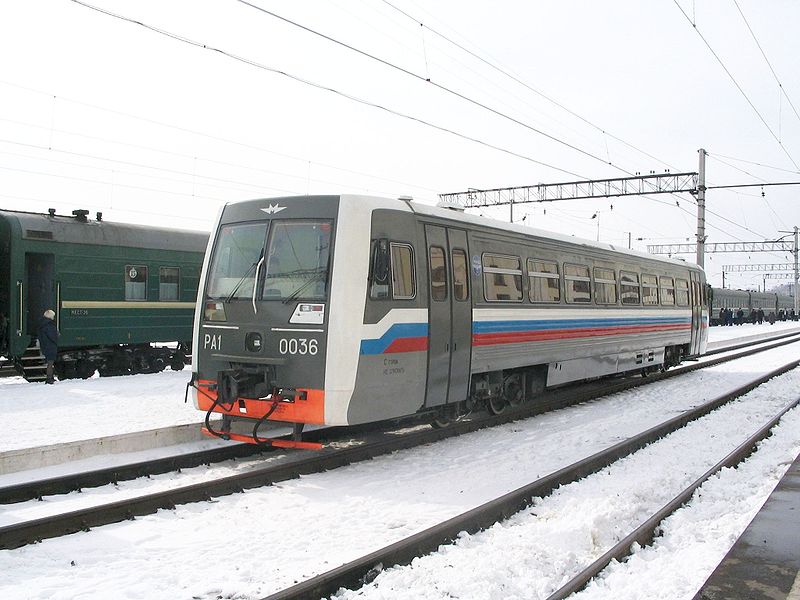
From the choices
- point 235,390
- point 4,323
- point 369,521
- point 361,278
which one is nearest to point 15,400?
point 4,323

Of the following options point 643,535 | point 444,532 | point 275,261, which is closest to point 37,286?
point 275,261

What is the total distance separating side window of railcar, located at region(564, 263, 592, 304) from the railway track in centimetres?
201

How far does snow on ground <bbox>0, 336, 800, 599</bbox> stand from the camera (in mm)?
5055

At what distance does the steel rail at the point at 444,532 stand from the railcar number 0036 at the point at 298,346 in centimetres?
272

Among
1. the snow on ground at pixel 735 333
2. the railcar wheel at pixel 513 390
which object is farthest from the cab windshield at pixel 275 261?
the snow on ground at pixel 735 333

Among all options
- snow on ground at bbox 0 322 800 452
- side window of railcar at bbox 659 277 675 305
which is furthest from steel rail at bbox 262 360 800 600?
side window of railcar at bbox 659 277 675 305

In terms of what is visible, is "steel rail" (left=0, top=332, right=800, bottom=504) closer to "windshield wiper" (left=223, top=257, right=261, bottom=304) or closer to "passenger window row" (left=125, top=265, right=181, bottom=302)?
"windshield wiper" (left=223, top=257, right=261, bottom=304)

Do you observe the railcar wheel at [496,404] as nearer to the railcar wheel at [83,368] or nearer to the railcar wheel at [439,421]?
the railcar wheel at [439,421]

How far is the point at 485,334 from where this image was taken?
1064 centimetres

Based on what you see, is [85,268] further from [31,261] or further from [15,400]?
[15,400]

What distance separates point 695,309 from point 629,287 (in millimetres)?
6617

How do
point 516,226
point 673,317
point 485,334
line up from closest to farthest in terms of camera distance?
point 485,334, point 516,226, point 673,317

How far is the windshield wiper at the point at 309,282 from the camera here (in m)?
Result: 8.38

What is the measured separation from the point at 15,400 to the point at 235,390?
6.05 metres
